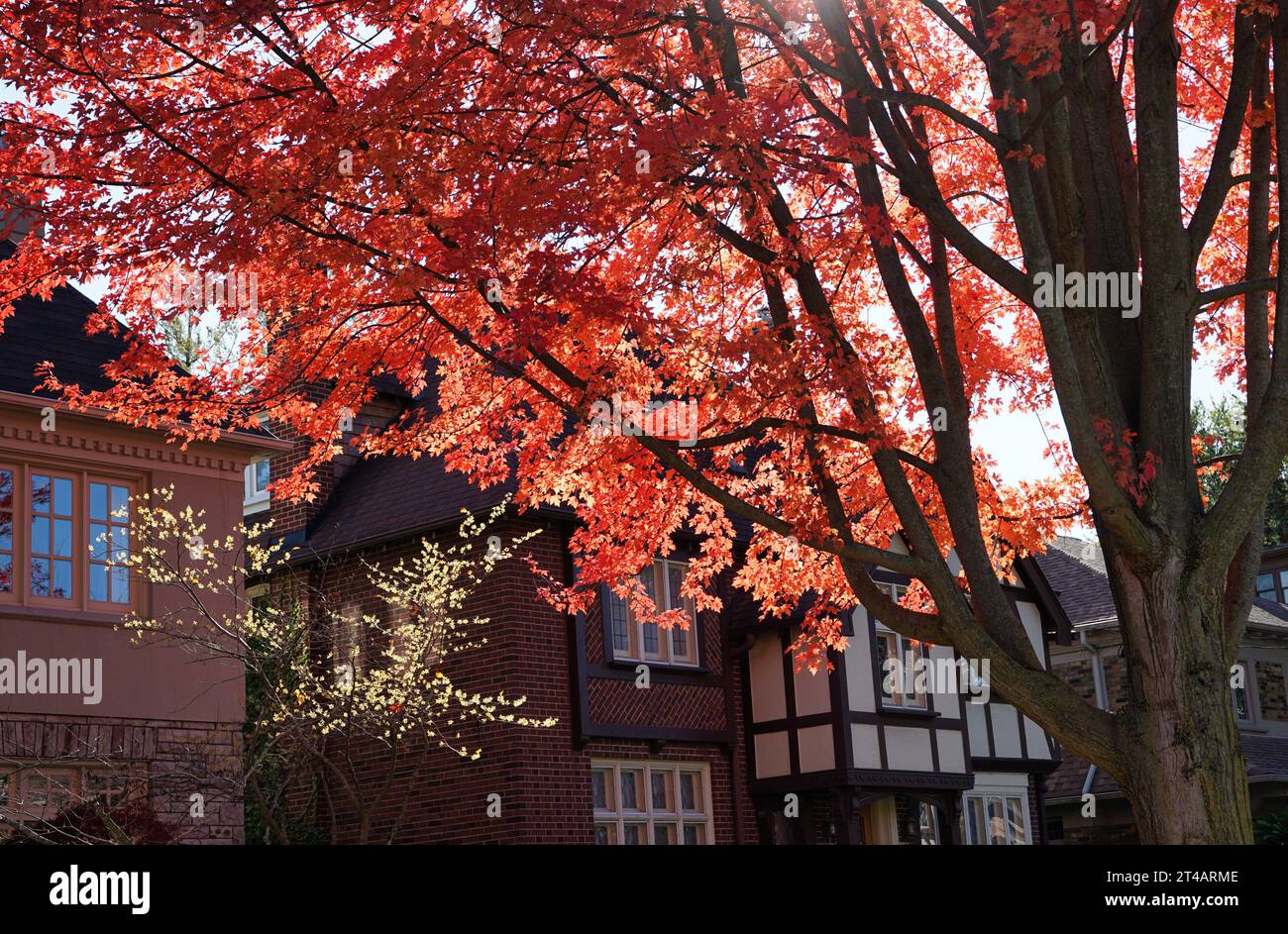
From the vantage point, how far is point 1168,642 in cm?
848

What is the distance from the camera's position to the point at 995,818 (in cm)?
2594

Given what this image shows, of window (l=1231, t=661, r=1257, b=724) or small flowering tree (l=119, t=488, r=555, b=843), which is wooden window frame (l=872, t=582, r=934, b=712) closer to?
small flowering tree (l=119, t=488, r=555, b=843)

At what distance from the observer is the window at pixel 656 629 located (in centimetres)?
2130

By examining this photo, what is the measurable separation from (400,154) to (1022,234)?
4024mm

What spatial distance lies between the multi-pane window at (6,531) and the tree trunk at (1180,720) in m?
11.5

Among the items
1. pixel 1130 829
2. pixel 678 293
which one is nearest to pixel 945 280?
pixel 678 293

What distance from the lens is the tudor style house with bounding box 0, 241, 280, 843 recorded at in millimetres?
14477

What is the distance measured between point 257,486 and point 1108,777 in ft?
57.8

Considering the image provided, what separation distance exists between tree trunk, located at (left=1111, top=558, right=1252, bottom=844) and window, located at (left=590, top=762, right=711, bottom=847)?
41.5 ft

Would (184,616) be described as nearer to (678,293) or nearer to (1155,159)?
(678,293)

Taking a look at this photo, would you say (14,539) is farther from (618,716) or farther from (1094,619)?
(1094,619)

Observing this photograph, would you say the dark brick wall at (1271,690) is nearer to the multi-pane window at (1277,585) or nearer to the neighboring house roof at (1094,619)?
the neighboring house roof at (1094,619)

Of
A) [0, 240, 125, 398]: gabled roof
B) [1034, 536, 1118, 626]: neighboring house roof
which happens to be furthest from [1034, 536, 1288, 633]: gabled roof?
[0, 240, 125, 398]: gabled roof

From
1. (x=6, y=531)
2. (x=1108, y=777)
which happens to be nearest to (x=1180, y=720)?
(x=6, y=531)
